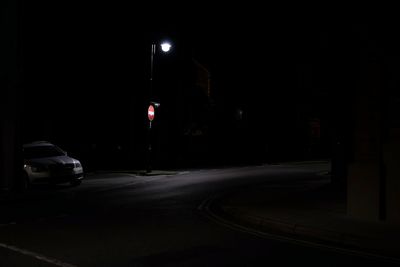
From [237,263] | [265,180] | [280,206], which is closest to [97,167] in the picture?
[265,180]

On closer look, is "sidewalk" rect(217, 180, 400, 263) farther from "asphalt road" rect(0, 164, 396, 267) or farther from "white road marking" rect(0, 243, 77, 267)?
"white road marking" rect(0, 243, 77, 267)

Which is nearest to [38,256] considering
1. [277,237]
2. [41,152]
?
[277,237]

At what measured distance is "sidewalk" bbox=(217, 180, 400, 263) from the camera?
10414 millimetres

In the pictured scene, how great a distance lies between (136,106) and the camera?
47531mm

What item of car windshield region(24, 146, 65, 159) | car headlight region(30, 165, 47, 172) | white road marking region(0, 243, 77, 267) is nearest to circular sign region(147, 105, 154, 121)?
car windshield region(24, 146, 65, 159)

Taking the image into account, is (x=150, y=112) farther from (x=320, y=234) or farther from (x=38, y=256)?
(x=38, y=256)

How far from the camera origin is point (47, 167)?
21.9 meters

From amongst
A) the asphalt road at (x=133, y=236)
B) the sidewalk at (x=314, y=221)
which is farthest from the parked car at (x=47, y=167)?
the sidewalk at (x=314, y=221)

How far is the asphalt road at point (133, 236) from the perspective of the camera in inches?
358

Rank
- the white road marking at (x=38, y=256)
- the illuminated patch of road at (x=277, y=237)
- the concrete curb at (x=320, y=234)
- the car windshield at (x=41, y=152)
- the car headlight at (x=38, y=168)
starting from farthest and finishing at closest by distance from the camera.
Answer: the car windshield at (x=41, y=152)
the car headlight at (x=38, y=168)
the concrete curb at (x=320, y=234)
the illuminated patch of road at (x=277, y=237)
the white road marking at (x=38, y=256)

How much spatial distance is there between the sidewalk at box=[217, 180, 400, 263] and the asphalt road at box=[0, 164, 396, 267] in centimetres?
69

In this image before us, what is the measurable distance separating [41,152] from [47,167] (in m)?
1.77

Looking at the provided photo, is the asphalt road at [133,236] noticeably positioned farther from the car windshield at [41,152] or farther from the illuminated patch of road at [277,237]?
the car windshield at [41,152]

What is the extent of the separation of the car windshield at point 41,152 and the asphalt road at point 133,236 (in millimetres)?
3389
